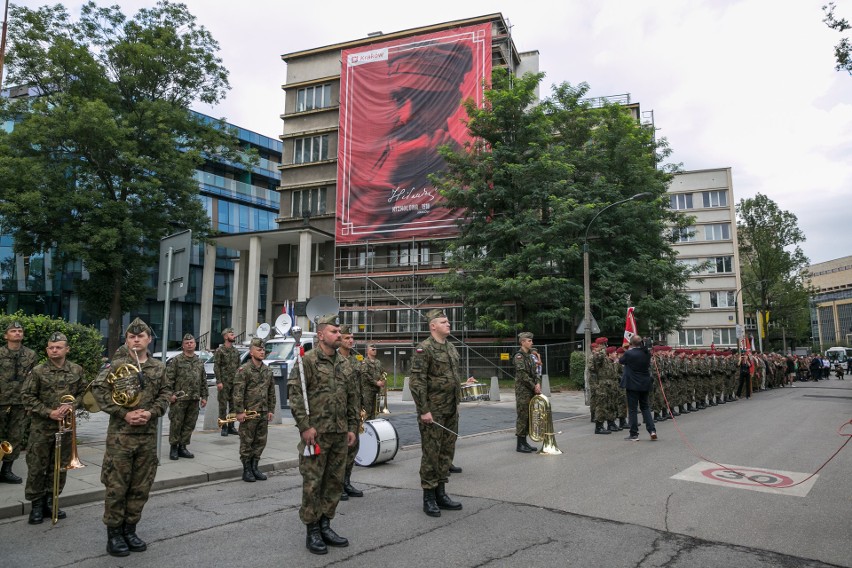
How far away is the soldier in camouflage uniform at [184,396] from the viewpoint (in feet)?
30.5

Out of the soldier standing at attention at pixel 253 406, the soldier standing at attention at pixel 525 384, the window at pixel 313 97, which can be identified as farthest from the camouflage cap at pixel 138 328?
the window at pixel 313 97

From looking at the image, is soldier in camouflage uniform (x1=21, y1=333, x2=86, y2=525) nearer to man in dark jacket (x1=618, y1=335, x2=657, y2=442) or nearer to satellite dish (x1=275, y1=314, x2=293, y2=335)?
man in dark jacket (x1=618, y1=335, x2=657, y2=442)

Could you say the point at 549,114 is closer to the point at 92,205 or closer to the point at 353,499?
the point at 92,205

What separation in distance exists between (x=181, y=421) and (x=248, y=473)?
6.60 feet

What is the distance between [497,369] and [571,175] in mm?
10645

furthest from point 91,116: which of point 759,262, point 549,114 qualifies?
point 759,262

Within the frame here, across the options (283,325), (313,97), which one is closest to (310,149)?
(313,97)

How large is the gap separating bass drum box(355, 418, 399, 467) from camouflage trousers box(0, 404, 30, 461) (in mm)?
4276

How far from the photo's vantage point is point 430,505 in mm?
5973

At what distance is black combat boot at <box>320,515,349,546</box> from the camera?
4938 mm

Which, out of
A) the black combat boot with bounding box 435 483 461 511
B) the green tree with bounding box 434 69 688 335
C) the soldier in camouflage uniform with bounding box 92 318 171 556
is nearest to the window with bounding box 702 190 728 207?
the green tree with bounding box 434 69 688 335

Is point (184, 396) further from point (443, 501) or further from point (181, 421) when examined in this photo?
point (443, 501)

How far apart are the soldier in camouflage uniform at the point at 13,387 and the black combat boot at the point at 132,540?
306 cm

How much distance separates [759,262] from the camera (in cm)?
5025
